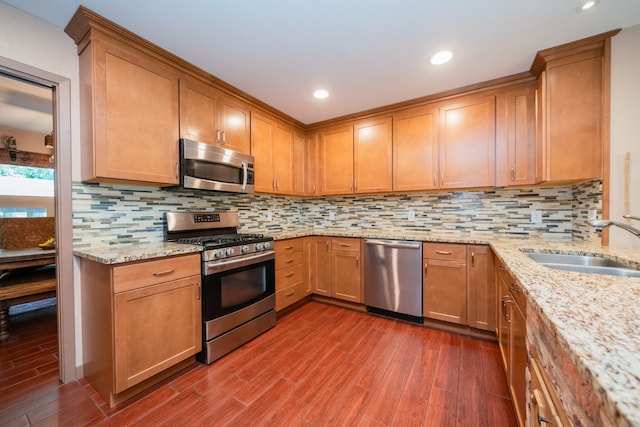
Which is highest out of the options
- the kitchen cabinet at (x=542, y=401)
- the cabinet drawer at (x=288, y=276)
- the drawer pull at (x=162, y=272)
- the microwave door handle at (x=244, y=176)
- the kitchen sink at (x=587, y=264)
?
the microwave door handle at (x=244, y=176)

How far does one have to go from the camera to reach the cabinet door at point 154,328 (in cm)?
149

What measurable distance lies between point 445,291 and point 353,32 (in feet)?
7.61

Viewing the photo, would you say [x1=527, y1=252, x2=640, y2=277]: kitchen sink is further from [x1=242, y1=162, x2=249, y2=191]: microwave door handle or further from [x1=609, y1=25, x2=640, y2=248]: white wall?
[x1=242, y1=162, x2=249, y2=191]: microwave door handle

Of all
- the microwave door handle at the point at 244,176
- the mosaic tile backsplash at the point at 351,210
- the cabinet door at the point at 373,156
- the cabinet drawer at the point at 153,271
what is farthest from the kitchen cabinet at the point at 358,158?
the cabinet drawer at the point at 153,271

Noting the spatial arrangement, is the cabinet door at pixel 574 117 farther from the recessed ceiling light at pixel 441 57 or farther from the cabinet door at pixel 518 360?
the cabinet door at pixel 518 360

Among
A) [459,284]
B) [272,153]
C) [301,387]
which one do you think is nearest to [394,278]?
[459,284]

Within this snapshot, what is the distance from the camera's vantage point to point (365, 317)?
108 inches

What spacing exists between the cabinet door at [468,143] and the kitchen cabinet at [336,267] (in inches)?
48.9

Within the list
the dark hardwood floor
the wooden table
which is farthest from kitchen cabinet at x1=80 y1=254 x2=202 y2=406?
the wooden table

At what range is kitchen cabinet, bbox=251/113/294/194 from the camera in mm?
2787

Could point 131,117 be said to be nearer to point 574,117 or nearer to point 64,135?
point 64,135

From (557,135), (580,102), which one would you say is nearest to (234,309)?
(557,135)

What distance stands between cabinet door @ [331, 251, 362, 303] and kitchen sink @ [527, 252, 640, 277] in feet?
5.31

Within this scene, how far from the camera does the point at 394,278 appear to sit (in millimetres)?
2625
